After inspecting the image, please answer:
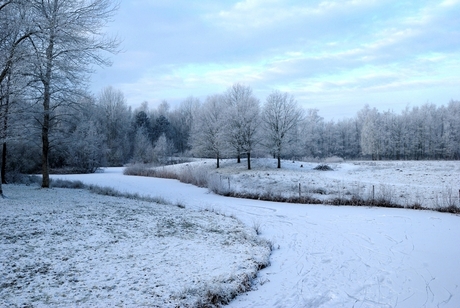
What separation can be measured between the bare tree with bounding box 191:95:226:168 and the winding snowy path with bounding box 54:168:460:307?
2726 centimetres

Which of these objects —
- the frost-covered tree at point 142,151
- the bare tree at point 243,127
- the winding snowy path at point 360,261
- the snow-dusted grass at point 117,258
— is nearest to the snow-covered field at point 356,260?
the winding snowy path at point 360,261

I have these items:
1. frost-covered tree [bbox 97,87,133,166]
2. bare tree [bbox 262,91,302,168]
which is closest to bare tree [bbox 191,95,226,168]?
bare tree [bbox 262,91,302,168]

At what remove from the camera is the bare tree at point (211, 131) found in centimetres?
4197

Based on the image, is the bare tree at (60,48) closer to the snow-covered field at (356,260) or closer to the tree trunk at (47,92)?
the tree trunk at (47,92)

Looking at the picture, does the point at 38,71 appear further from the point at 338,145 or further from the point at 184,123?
the point at 338,145

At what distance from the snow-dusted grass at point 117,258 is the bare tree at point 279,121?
1226 inches

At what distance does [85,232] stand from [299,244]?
20.4 feet

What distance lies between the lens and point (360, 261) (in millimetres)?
8375

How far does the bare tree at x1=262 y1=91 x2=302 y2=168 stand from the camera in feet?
139

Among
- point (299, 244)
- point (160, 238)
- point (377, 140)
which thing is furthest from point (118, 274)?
point (377, 140)

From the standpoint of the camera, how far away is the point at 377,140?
70.8 m

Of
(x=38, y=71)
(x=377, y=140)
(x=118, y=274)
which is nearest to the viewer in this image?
(x=118, y=274)

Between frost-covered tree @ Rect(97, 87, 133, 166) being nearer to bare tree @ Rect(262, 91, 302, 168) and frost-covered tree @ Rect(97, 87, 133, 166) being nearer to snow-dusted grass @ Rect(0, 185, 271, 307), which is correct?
bare tree @ Rect(262, 91, 302, 168)

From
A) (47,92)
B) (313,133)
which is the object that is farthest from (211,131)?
(313,133)
